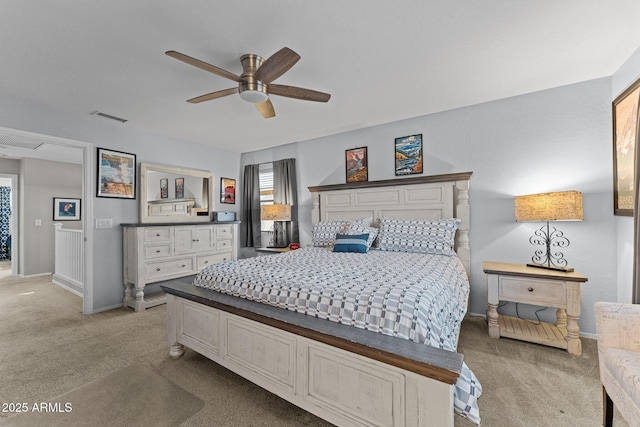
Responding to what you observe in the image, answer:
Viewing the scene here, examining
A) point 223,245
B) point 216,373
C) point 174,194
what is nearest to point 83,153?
point 174,194

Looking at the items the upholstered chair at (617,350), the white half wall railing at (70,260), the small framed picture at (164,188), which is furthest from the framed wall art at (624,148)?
the white half wall railing at (70,260)

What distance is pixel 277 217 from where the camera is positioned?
4387 mm

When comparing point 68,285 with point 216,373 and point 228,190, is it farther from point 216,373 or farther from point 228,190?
point 216,373

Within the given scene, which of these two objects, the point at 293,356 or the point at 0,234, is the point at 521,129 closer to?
the point at 293,356

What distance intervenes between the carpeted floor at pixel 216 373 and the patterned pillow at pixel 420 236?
2.92ft

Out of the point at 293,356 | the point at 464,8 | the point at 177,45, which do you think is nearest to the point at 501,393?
the point at 293,356

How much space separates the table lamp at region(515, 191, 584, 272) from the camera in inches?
91.7

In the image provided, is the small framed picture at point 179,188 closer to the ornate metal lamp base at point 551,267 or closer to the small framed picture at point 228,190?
the small framed picture at point 228,190

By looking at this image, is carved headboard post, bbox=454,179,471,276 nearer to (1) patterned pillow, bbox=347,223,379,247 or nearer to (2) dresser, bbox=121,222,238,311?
(1) patterned pillow, bbox=347,223,379,247

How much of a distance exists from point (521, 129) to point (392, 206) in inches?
63.2

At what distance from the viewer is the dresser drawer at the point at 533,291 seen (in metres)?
2.29

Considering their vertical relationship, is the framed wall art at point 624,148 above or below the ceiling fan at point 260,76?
below

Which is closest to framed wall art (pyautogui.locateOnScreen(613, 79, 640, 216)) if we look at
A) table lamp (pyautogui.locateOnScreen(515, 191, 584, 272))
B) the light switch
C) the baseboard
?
table lamp (pyautogui.locateOnScreen(515, 191, 584, 272))

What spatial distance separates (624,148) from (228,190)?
5.16m
